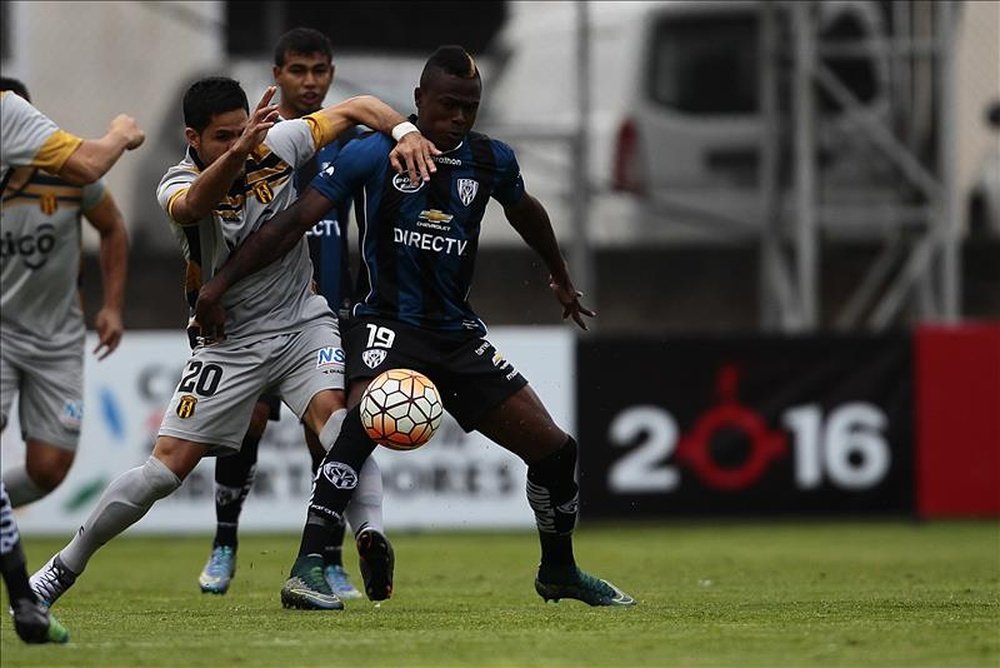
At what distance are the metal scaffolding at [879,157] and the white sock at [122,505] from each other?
8.55 m

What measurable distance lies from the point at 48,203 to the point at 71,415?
39.3 inches

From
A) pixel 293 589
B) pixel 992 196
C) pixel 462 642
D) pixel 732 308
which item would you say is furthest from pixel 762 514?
pixel 462 642

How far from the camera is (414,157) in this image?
311 inches

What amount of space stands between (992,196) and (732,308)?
2381mm

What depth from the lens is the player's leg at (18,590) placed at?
661 centimetres

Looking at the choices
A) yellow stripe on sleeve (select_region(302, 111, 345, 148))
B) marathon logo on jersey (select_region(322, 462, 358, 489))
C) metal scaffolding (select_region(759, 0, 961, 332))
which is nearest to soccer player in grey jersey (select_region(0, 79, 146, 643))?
yellow stripe on sleeve (select_region(302, 111, 345, 148))

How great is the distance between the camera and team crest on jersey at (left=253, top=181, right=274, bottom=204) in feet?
27.4

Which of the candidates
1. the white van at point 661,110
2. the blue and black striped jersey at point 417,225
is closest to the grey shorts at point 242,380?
the blue and black striped jersey at point 417,225

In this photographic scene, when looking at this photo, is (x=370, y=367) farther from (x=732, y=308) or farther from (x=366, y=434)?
(x=732, y=308)

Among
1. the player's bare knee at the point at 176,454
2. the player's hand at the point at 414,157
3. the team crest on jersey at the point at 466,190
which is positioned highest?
the player's hand at the point at 414,157

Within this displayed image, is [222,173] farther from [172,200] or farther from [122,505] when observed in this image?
[122,505]

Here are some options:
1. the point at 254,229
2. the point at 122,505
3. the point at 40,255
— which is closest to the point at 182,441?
the point at 122,505

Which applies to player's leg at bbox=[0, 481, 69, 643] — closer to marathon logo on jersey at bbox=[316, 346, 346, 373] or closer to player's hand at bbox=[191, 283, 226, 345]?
player's hand at bbox=[191, 283, 226, 345]

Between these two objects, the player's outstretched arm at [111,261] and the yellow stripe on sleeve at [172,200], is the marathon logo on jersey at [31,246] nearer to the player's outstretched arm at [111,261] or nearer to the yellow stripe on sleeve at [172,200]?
the player's outstretched arm at [111,261]
